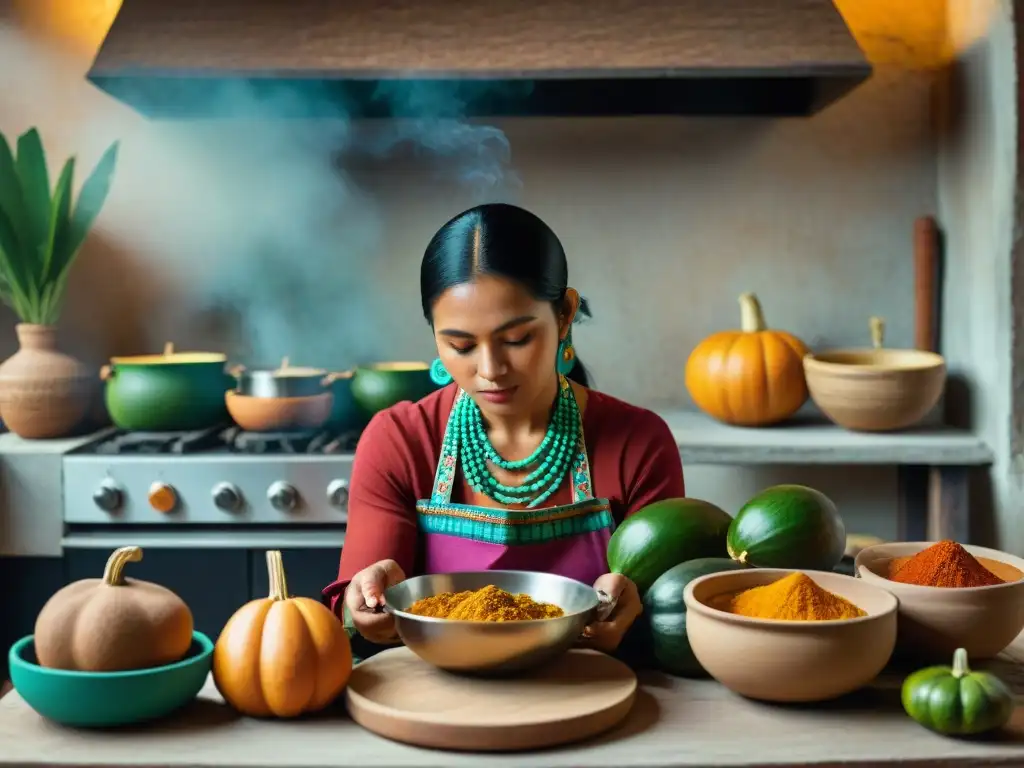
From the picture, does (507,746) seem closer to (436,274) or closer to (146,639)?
(146,639)

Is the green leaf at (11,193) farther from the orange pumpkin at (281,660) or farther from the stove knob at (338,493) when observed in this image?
the orange pumpkin at (281,660)

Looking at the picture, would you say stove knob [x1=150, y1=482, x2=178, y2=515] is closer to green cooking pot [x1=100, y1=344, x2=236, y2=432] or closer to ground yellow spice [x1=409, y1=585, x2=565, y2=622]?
green cooking pot [x1=100, y1=344, x2=236, y2=432]

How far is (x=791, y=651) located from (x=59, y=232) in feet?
7.83

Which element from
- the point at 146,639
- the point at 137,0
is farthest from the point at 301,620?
the point at 137,0

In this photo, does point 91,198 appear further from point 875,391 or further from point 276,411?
point 875,391

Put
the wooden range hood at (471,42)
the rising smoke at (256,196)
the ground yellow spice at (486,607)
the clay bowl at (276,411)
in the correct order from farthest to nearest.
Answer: the rising smoke at (256,196) → the clay bowl at (276,411) → the wooden range hood at (471,42) → the ground yellow spice at (486,607)

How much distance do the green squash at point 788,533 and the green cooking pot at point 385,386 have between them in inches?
63.5

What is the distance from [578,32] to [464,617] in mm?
1810

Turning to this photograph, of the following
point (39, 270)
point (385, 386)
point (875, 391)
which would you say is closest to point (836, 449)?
point (875, 391)

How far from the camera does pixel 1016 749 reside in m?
0.99

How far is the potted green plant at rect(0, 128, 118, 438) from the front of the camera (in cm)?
275

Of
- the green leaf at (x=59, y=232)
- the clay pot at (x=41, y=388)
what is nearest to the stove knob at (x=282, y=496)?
the clay pot at (x=41, y=388)

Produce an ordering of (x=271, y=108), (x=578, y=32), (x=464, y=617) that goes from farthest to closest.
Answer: (x=271, y=108) < (x=578, y=32) < (x=464, y=617)

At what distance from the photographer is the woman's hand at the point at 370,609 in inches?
48.1
